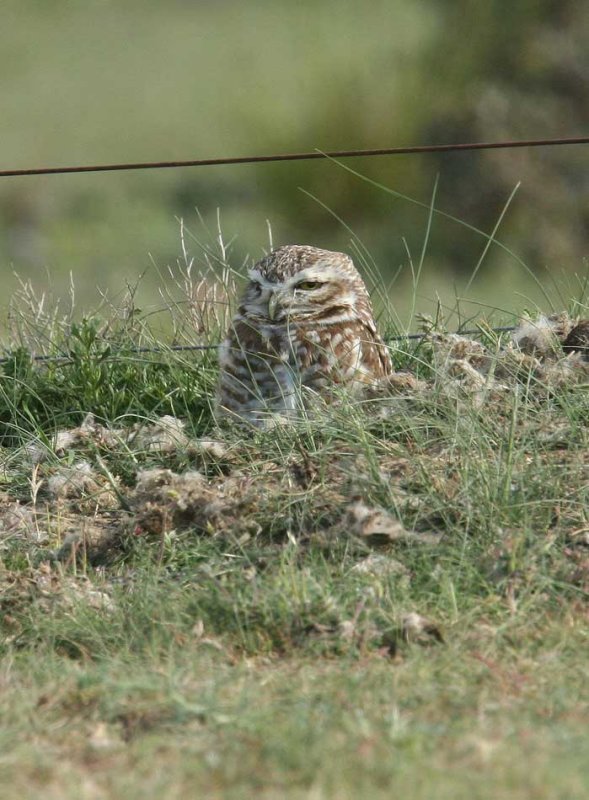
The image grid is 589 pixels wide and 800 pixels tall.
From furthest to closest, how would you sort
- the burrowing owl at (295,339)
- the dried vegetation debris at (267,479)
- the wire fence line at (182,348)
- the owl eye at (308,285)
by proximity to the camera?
1. the wire fence line at (182,348)
2. the owl eye at (308,285)
3. the burrowing owl at (295,339)
4. the dried vegetation debris at (267,479)

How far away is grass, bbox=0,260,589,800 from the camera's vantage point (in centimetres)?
298

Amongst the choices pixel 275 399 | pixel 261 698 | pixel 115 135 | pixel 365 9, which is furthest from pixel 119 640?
pixel 365 9

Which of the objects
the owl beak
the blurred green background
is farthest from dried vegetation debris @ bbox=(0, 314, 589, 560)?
the blurred green background

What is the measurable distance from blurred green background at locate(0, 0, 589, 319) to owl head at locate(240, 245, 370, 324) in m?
12.8

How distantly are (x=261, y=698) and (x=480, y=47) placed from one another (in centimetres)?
2618

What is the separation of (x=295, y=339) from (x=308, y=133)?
60.8 feet

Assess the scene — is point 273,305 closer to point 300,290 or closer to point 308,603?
point 300,290

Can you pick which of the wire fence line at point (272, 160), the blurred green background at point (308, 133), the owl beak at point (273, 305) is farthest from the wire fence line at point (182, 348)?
the blurred green background at point (308, 133)

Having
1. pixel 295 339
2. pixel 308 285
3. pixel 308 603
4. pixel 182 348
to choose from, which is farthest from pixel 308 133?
pixel 308 603

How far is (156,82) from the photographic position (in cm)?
3528

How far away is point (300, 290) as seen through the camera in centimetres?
504

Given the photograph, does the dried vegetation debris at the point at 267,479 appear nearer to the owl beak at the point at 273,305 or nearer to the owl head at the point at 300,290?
the owl head at the point at 300,290

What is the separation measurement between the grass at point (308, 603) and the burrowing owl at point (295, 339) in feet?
0.81

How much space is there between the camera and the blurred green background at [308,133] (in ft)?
75.4
